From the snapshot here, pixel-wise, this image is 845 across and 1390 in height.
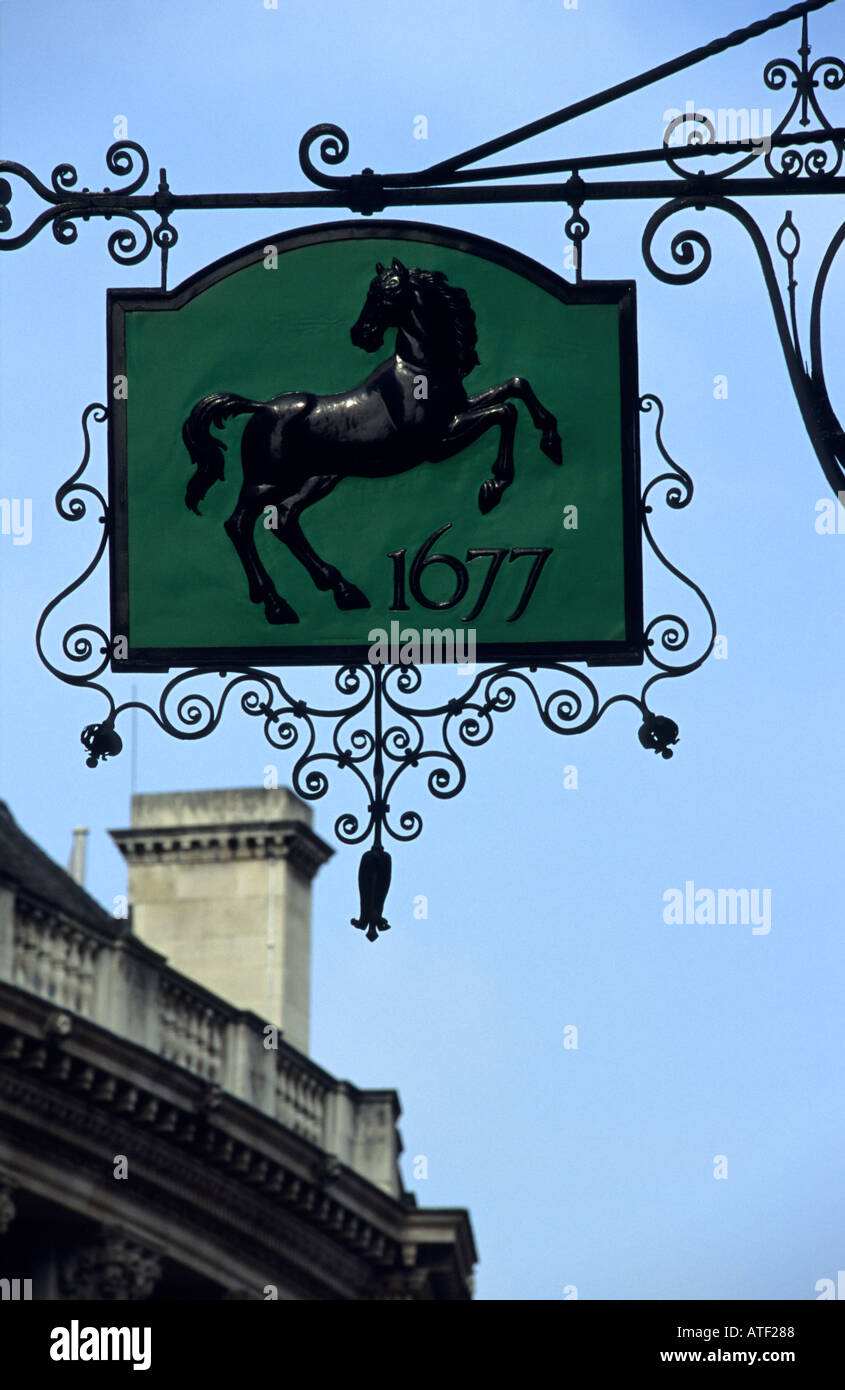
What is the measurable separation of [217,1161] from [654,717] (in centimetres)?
2462

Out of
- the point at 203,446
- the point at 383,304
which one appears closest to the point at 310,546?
the point at 203,446

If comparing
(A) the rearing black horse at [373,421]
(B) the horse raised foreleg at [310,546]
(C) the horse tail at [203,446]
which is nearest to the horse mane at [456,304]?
(A) the rearing black horse at [373,421]

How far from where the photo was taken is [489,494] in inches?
340

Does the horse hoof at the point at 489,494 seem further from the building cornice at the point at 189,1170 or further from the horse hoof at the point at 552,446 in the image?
the building cornice at the point at 189,1170

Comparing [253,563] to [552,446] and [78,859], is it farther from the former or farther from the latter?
[78,859]

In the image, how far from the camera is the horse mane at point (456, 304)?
8719 mm

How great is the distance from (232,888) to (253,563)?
33.4 metres

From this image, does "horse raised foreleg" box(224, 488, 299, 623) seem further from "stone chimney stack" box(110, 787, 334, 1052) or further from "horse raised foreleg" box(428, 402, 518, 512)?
"stone chimney stack" box(110, 787, 334, 1052)

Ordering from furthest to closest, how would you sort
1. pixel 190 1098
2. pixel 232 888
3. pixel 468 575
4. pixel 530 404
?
pixel 232 888 < pixel 190 1098 < pixel 530 404 < pixel 468 575

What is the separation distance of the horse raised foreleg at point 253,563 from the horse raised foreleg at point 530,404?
692 mm

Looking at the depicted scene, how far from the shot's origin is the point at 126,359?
8.77m

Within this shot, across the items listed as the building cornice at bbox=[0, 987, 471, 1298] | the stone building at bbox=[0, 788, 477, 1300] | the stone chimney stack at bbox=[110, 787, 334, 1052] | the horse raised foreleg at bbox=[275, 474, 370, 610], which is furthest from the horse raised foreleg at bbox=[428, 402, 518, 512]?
the stone chimney stack at bbox=[110, 787, 334, 1052]
